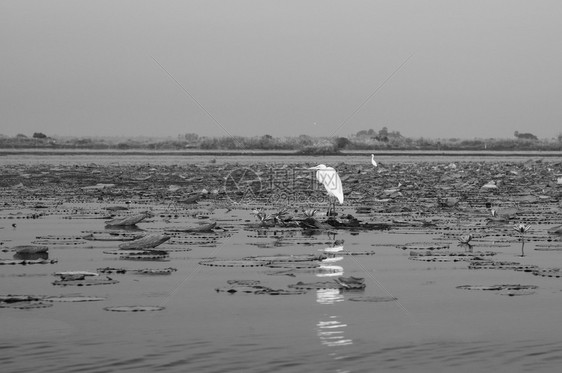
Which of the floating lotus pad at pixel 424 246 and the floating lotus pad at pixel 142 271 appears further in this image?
the floating lotus pad at pixel 424 246

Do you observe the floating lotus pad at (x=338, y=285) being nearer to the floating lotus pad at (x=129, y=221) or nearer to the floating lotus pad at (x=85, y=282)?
the floating lotus pad at (x=85, y=282)

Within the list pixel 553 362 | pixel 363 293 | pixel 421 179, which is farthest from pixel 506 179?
pixel 553 362

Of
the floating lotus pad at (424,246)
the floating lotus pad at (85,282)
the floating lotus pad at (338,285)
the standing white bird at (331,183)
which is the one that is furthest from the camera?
the standing white bird at (331,183)

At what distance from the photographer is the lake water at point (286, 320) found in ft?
30.2

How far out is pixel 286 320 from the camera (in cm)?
1089

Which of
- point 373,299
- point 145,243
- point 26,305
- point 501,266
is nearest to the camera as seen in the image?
point 26,305

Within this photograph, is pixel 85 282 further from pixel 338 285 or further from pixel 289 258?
pixel 289 258

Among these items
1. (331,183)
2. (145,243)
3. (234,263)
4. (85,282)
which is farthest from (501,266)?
(331,183)

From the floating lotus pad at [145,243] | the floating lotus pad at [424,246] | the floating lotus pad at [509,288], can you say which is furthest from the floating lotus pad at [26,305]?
the floating lotus pad at [424,246]

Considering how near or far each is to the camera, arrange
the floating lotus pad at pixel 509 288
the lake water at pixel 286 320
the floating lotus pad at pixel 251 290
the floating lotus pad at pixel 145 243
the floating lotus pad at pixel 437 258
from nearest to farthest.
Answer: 1. the lake water at pixel 286 320
2. the floating lotus pad at pixel 251 290
3. the floating lotus pad at pixel 509 288
4. the floating lotus pad at pixel 437 258
5. the floating lotus pad at pixel 145 243

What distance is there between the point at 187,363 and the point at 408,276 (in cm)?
574

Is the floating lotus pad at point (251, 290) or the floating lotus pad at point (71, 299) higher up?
the floating lotus pad at point (71, 299)

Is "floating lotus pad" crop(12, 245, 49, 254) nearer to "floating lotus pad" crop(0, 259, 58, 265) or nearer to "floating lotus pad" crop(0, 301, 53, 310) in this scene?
"floating lotus pad" crop(0, 259, 58, 265)
